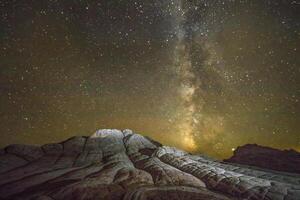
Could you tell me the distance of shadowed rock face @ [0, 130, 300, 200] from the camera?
38812 mm

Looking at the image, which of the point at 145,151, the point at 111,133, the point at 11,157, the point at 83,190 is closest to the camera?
the point at 83,190

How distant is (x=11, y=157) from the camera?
6888cm

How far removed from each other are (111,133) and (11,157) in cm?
3861

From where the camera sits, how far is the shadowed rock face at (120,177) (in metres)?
38.8

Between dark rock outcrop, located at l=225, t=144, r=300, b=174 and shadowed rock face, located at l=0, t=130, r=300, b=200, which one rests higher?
shadowed rock face, located at l=0, t=130, r=300, b=200

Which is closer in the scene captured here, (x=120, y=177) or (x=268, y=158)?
(x=120, y=177)

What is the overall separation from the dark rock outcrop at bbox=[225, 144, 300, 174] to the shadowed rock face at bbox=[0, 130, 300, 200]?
35.8m

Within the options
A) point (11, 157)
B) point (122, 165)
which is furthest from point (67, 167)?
point (11, 157)

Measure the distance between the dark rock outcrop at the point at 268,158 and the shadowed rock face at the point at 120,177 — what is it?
3579 cm

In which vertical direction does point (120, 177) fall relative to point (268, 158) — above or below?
above

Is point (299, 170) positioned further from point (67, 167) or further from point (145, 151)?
point (67, 167)

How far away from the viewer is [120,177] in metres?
47.7

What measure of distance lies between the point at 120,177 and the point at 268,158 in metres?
74.4

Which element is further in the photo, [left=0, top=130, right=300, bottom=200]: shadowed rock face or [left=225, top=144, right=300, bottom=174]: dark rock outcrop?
[left=225, top=144, right=300, bottom=174]: dark rock outcrop
